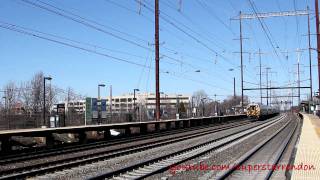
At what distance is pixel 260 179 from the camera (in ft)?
43.3

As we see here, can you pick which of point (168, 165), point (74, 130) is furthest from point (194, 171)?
point (74, 130)

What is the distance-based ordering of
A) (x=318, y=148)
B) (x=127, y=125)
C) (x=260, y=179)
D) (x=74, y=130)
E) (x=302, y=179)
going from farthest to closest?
(x=127, y=125) → (x=74, y=130) → (x=318, y=148) → (x=260, y=179) → (x=302, y=179)

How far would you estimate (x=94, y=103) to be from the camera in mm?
47375

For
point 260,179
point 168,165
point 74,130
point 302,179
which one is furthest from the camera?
point 74,130

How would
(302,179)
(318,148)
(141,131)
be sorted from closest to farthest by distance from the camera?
1. (302,179)
2. (318,148)
3. (141,131)

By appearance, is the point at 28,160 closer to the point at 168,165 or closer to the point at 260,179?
the point at 168,165

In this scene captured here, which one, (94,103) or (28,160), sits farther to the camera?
(94,103)

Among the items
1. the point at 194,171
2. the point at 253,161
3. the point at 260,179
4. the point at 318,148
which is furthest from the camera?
the point at 318,148

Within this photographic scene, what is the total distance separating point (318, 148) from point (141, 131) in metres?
20.9

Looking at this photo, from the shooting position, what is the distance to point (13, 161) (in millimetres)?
18406

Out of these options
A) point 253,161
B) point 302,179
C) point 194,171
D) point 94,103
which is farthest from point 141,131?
point 302,179

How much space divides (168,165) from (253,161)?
11.7ft

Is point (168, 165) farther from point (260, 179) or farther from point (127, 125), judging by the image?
point (127, 125)

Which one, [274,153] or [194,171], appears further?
[274,153]
